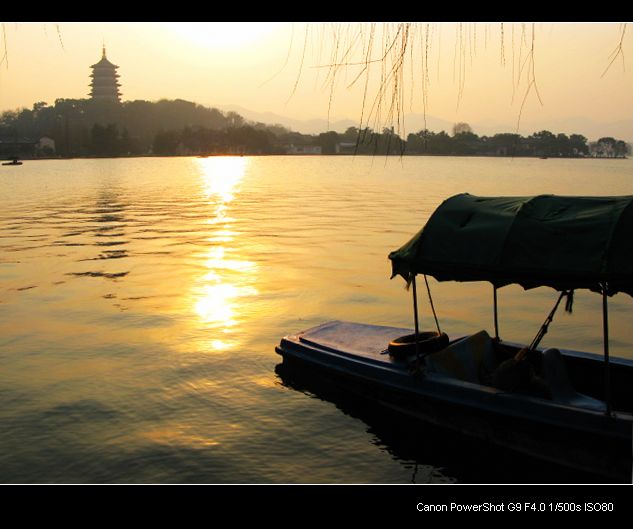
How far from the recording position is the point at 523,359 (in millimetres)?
8945

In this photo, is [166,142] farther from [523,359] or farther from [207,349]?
[523,359]

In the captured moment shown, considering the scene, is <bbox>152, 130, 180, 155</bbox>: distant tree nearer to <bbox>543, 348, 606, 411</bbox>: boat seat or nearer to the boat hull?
the boat hull

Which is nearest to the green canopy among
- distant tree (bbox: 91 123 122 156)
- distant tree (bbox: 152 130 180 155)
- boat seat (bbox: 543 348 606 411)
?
boat seat (bbox: 543 348 606 411)

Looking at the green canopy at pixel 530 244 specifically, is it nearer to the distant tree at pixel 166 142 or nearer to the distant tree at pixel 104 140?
the distant tree at pixel 104 140

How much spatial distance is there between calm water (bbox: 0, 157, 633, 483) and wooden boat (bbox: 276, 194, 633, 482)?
54 centimetres

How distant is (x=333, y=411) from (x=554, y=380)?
3874 mm

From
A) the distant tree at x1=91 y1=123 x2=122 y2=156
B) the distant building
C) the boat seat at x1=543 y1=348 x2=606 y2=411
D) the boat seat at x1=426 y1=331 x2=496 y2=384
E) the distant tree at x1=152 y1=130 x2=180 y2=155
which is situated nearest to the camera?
the boat seat at x1=543 y1=348 x2=606 y2=411

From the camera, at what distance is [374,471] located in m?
9.34

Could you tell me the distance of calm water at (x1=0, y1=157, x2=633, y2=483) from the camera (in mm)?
9516

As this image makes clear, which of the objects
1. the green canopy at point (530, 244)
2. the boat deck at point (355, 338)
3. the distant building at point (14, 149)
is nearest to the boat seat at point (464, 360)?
the boat deck at point (355, 338)

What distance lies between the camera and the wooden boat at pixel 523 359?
802 centimetres
